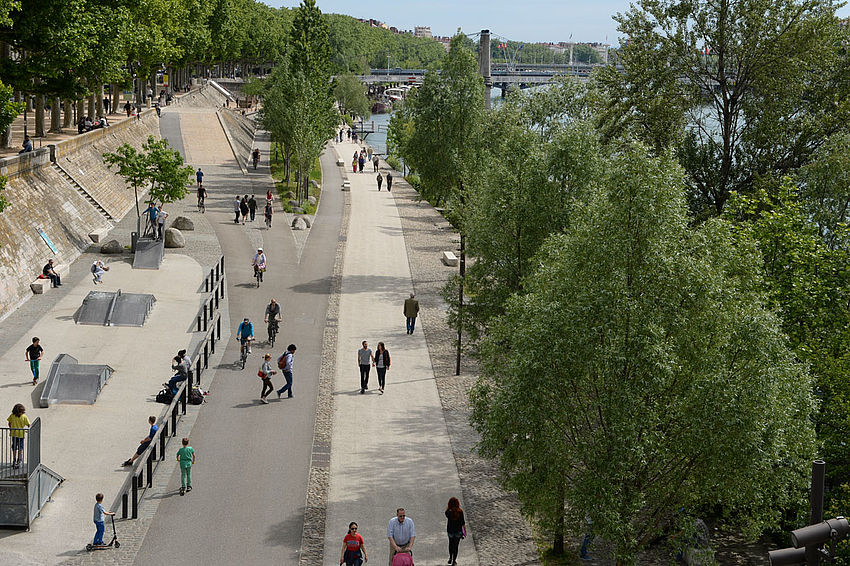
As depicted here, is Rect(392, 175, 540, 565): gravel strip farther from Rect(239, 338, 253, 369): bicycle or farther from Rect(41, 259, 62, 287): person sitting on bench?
Rect(41, 259, 62, 287): person sitting on bench

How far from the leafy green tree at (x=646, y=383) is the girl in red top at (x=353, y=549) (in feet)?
8.58

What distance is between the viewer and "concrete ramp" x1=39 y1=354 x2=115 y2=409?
22859 mm

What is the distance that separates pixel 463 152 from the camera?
45156 mm

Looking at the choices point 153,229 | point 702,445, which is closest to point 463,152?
point 153,229

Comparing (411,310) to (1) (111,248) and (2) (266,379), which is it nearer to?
(2) (266,379)

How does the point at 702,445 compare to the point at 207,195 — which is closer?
the point at 702,445

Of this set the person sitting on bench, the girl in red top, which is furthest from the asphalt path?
the person sitting on bench

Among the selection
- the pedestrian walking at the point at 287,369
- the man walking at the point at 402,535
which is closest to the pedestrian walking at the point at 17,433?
the pedestrian walking at the point at 287,369

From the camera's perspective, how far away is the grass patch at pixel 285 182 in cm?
5331

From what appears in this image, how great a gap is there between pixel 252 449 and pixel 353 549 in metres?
6.34

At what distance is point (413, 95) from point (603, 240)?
36.4 metres

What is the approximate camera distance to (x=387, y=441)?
22016 mm

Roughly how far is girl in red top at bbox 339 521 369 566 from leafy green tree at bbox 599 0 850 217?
19184 mm

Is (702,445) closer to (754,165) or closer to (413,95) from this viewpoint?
(754,165)
